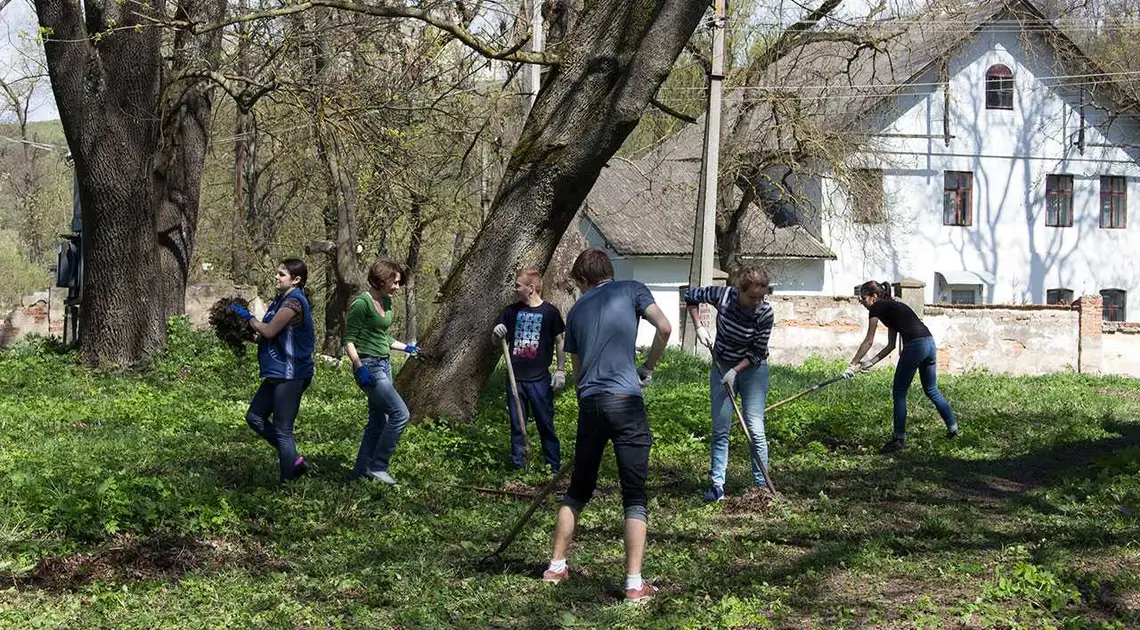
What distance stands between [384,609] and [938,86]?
33797 millimetres

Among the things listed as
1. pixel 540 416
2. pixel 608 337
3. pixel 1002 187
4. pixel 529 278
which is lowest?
pixel 540 416

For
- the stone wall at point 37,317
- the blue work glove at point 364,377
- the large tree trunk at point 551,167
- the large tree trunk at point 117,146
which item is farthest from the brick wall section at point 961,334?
the blue work glove at point 364,377

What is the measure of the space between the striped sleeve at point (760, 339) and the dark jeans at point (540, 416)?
1724 mm

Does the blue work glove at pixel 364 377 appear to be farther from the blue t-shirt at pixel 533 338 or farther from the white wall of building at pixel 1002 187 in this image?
the white wall of building at pixel 1002 187

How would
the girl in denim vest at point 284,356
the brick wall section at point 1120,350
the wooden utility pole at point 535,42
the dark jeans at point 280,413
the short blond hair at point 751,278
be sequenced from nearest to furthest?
the girl in denim vest at point 284,356, the dark jeans at point 280,413, the short blond hair at point 751,278, the wooden utility pole at point 535,42, the brick wall section at point 1120,350

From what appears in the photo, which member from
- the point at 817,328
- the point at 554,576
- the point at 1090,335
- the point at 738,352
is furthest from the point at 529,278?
the point at 1090,335

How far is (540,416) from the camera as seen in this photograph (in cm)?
1014

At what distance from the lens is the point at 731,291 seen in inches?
368

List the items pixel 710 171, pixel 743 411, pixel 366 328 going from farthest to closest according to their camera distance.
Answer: pixel 710 171 → pixel 743 411 → pixel 366 328

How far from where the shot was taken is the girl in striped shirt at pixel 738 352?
Result: 909 centimetres

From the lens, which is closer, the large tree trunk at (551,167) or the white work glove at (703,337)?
the white work glove at (703,337)

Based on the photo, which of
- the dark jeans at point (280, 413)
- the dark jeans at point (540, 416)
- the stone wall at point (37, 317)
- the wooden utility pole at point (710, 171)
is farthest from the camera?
the stone wall at point (37, 317)

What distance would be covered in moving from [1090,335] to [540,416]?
21.5 meters

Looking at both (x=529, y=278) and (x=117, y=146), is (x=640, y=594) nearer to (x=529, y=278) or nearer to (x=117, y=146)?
(x=529, y=278)
